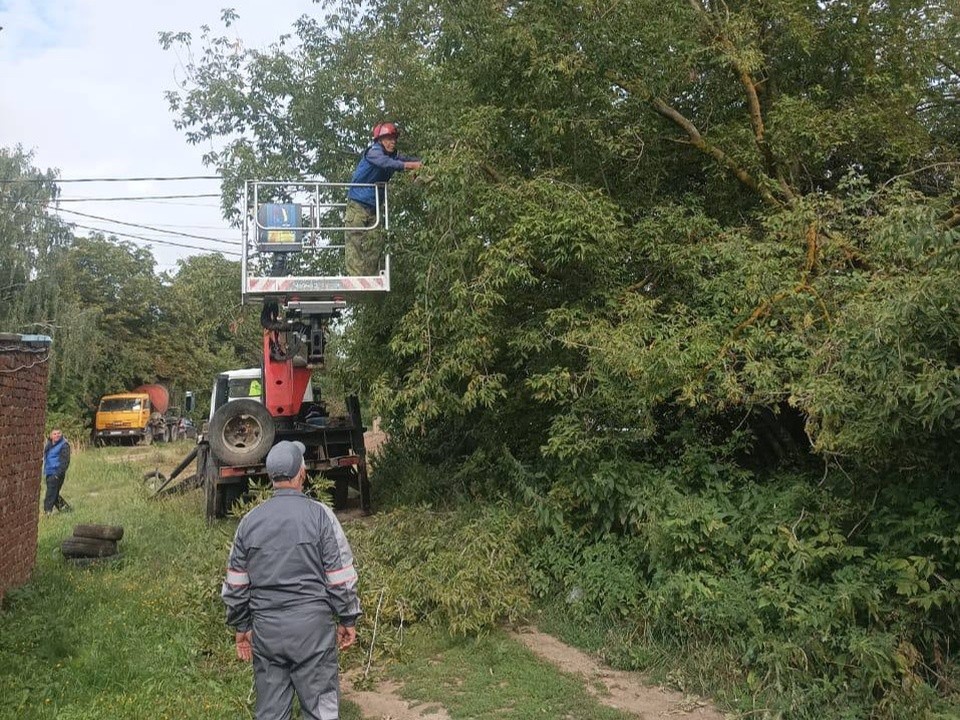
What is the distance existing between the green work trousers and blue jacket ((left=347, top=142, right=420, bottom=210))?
97mm

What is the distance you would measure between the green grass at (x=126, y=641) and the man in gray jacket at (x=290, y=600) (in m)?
1.39

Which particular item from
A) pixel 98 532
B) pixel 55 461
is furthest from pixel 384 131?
pixel 55 461

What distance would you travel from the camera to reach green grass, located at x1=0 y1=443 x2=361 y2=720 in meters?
5.14

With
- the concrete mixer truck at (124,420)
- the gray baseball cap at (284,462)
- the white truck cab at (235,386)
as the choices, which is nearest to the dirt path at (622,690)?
the gray baseball cap at (284,462)

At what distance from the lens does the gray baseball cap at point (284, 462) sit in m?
4.06

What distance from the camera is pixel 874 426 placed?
5.07 meters

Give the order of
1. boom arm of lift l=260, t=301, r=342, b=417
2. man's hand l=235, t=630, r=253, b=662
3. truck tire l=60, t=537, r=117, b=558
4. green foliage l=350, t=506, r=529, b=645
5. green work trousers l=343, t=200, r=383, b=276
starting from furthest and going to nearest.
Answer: boom arm of lift l=260, t=301, r=342, b=417
green work trousers l=343, t=200, r=383, b=276
truck tire l=60, t=537, r=117, b=558
green foliage l=350, t=506, r=529, b=645
man's hand l=235, t=630, r=253, b=662

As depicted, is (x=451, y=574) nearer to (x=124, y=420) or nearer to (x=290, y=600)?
(x=290, y=600)

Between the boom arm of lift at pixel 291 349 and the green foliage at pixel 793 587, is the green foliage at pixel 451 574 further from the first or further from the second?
the boom arm of lift at pixel 291 349

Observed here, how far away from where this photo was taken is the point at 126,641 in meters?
6.22

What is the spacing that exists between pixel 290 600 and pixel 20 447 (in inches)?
205

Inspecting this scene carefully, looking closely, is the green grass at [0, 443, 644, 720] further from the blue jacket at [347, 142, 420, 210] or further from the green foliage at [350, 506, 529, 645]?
the blue jacket at [347, 142, 420, 210]

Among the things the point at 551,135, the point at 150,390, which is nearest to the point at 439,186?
the point at 551,135

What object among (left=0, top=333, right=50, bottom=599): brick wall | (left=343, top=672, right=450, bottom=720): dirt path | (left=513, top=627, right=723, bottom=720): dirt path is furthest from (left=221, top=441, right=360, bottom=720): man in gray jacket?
(left=0, top=333, right=50, bottom=599): brick wall
